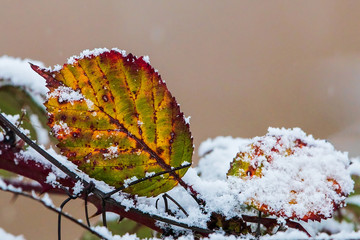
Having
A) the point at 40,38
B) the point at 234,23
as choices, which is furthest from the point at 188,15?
the point at 40,38

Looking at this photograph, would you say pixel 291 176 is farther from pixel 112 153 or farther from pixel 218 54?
pixel 218 54

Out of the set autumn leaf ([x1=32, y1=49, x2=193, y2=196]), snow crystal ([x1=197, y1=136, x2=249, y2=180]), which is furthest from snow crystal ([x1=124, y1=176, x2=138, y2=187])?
snow crystal ([x1=197, y1=136, x2=249, y2=180])

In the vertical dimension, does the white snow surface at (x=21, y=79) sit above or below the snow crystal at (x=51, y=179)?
above

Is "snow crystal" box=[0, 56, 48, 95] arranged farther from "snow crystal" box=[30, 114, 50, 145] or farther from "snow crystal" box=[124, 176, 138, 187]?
"snow crystal" box=[124, 176, 138, 187]

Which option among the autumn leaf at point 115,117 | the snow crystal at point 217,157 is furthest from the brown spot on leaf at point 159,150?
the snow crystal at point 217,157

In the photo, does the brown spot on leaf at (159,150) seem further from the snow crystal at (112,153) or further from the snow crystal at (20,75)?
the snow crystal at (20,75)

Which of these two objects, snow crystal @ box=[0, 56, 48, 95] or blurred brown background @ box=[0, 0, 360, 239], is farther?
blurred brown background @ box=[0, 0, 360, 239]
